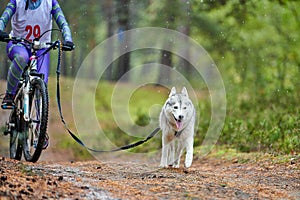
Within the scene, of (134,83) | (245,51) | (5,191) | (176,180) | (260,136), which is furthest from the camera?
(134,83)

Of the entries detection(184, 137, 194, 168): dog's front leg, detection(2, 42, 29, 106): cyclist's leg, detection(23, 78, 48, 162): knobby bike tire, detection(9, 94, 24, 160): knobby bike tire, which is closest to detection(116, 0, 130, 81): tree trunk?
detection(9, 94, 24, 160): knobby bike tire

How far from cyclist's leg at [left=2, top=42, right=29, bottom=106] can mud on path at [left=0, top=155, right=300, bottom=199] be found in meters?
1.32

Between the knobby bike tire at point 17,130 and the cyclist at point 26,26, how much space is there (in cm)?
13

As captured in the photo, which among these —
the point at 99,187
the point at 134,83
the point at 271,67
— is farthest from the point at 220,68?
the point at 134,83

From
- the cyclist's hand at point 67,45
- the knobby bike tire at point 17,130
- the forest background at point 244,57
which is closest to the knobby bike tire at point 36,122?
the knobby bike tire at point 17,130

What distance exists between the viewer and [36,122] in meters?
6.07

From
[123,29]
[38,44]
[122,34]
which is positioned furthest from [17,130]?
[123,29]

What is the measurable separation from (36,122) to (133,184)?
1.65 metres

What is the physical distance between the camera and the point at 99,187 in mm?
4707

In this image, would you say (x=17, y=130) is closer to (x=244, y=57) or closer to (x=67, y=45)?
(x=67, y=45)

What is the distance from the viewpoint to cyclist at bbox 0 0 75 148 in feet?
20.9

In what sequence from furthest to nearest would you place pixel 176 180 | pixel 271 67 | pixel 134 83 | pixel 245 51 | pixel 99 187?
pixel 134 83
pixel 245 51
pixel 271 67
pixel 176 180
pixel 99 187

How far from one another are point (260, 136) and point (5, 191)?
6.09 m

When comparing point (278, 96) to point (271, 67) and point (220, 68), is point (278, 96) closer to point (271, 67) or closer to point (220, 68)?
point (271, 67)
